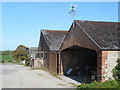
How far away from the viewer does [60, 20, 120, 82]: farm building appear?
11125mm

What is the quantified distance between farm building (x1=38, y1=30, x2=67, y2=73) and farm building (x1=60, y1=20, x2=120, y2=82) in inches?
59.1

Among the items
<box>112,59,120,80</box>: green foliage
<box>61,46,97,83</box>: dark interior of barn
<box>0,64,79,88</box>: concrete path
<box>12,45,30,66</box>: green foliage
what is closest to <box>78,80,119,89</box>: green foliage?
<box>112,59,120,80</box>: green foliage

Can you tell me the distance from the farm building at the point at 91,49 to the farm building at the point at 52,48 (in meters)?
1.50

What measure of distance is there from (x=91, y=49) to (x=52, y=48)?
404 inches

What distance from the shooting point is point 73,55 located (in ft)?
63.1

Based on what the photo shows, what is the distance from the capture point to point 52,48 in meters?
22.3

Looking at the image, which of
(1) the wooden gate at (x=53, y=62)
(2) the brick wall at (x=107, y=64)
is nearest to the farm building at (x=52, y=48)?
(1) the wooden gate at (x=53, y=62)

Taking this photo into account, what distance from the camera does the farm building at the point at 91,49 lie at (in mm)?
11125

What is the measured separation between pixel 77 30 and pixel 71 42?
1.74 metres

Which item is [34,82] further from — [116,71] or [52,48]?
[52,48]

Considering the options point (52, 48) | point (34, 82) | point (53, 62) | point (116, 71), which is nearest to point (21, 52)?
point (52, 48)

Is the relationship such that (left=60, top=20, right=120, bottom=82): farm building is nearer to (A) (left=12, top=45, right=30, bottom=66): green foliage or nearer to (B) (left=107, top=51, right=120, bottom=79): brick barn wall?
(B) (left=107, top=51, right=120, bottom=79): brick barn wall

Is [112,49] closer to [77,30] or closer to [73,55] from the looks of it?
[77,30]

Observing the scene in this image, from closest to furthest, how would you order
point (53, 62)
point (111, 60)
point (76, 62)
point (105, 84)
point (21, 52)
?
point (105, 84) < point (111, 60) < point (76, 62) < point (53, 62) < point (21, 52)
